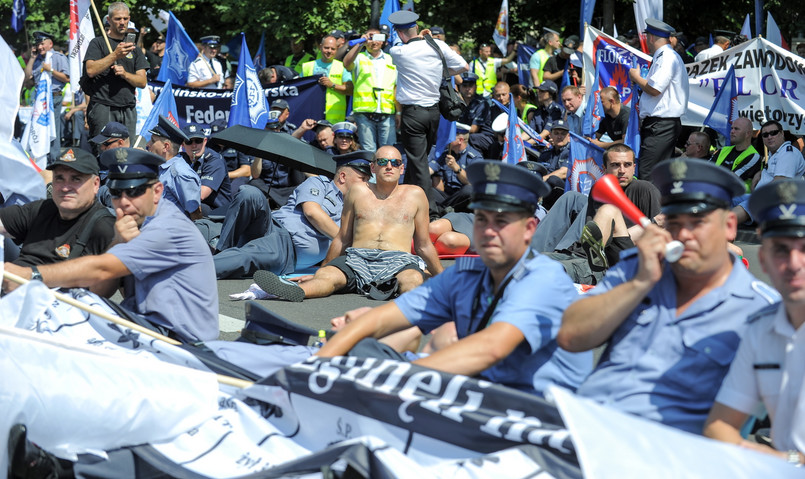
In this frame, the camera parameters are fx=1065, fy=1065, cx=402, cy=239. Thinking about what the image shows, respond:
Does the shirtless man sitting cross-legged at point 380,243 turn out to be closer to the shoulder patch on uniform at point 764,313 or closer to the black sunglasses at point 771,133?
the black sunglasses at point 771,133

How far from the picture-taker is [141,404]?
4.07 meters

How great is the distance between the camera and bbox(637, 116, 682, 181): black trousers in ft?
37.1

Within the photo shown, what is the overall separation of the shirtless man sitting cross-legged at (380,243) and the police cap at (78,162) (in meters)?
2.54

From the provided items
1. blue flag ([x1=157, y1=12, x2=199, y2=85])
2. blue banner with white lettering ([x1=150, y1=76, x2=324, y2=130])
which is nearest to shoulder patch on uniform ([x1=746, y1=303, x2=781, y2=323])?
blue banner with white lettering ([x1=150, y1=76, x2=324, y2=130])

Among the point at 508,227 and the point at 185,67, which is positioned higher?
the point at 508,227

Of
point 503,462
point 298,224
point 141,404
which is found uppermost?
point 503,462

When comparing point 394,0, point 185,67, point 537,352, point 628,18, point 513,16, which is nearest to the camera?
point 537,352

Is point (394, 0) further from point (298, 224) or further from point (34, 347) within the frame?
point (34, 347)

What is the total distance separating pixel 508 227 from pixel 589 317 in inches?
22.7

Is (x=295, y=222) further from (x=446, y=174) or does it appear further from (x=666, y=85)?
(x=666, y=85)

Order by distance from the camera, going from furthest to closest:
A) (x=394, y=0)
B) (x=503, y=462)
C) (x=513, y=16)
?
(x=513, y=16), (x=394, y=0), (x=503, y=462)

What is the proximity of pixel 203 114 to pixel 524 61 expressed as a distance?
6.10 m

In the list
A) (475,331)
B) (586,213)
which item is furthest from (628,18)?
(475,331)

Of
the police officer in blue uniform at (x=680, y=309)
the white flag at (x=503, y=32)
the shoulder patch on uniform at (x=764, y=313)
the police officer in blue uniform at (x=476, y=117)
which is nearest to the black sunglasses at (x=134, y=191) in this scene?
the police officer in blue uniform at (x=680, y=309)
